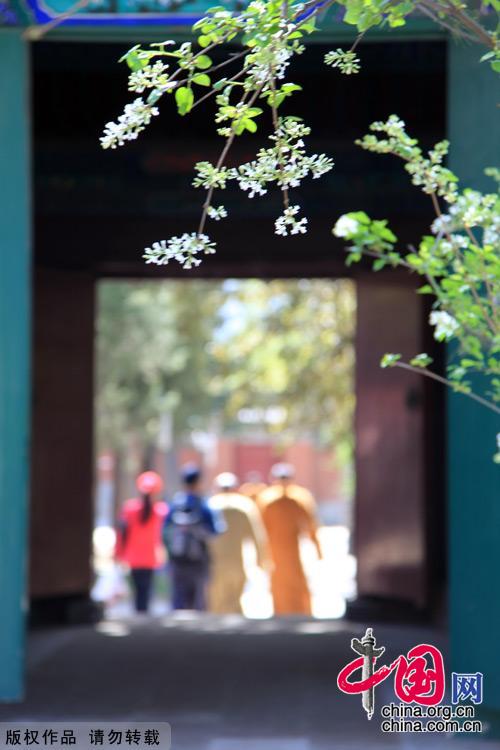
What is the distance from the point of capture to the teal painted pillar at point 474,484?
23.2 ft

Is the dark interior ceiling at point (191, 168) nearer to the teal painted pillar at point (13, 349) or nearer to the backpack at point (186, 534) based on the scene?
the backpack at point (186, 534)

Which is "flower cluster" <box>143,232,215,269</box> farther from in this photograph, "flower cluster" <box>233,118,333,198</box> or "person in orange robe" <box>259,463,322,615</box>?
"person in orange robe" <box>259,463,322,615</box>

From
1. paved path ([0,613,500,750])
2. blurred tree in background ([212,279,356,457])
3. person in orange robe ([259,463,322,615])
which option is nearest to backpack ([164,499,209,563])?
paved path ([0,613,500,750])

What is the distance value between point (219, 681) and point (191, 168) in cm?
491

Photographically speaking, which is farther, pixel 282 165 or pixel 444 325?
pixel 444 325

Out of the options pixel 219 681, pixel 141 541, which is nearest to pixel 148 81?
pixel 219 681

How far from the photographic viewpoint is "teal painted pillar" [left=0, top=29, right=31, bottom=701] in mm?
7438

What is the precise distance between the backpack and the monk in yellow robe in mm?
1798

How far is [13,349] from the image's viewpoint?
752 cm

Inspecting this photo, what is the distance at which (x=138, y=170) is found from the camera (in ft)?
37.8

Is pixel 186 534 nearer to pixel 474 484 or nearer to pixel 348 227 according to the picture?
pixel 474 484

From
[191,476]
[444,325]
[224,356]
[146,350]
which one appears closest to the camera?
[444,325]

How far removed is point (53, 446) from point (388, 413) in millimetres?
3391

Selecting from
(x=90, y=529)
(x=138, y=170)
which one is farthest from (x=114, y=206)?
(x=90, y=529)
